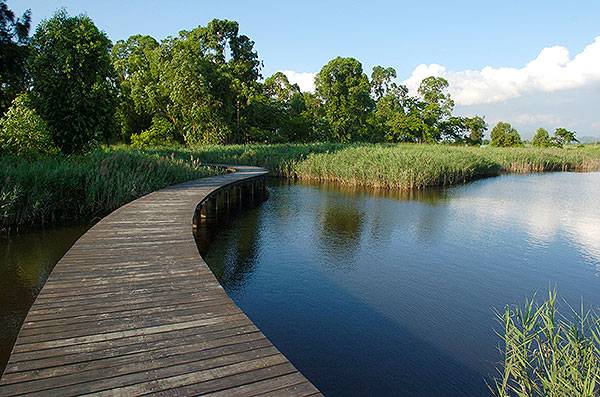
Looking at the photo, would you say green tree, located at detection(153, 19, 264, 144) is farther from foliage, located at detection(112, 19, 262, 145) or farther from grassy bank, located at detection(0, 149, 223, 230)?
grassy bank, located at detection(0, 149, 223, 230)

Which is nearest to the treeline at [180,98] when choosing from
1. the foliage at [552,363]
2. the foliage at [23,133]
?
the foliage at [23,133]

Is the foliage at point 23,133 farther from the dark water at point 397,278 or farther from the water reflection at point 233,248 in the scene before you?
the dark water at point 397,278

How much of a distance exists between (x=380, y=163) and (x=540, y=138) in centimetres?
3305

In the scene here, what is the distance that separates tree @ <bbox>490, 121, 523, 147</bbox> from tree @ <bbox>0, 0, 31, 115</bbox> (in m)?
41.0

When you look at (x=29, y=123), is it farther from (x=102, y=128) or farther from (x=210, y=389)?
(x=210, y=389)

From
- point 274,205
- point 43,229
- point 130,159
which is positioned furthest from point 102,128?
point 274,205

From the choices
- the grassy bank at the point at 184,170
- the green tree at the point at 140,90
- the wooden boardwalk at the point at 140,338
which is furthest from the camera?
the green tree at the point at 140,90

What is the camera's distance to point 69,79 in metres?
11.4

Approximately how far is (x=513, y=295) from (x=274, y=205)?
777 centimetres

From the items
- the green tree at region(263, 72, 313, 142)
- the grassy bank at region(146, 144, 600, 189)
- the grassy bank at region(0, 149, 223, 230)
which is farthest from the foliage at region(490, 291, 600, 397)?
the green tree at region(263, 72, 313, 142)

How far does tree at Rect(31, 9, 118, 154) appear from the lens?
11.2 meters

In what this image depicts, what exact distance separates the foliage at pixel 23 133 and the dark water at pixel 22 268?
12.9ft

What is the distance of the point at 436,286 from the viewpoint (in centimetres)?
575

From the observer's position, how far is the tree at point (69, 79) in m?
11.2
